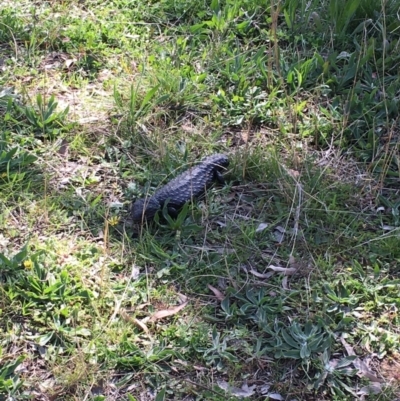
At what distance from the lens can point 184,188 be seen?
12.8ft

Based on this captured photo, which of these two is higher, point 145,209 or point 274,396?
point 145,209

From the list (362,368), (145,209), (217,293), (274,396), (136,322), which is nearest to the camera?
(274,396)

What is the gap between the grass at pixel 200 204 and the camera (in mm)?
3148

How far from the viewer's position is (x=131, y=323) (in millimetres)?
3293

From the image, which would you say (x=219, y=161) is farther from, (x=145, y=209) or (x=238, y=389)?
(x=238, y=389)

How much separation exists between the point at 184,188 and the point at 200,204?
16 cm

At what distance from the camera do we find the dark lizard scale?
3.77 metres

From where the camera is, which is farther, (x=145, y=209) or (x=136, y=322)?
(x=145, y=209)

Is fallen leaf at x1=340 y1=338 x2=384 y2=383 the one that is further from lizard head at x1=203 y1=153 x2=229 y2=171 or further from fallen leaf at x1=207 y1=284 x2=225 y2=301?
lizard head at x1=203 y1=153 x2=229 y2=171

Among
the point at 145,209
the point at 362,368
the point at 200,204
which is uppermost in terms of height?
the point at 145,209

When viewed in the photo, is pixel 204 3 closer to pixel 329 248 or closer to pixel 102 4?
pixel 102 4

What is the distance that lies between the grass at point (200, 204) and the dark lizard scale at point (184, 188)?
94 mm

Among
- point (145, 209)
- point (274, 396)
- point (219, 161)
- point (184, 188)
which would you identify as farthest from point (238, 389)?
point (219, 161)

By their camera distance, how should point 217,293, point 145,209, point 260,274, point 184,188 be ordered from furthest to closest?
1. point 184,188
2. point 145,209
3. point 260,274
4. point 217,293
